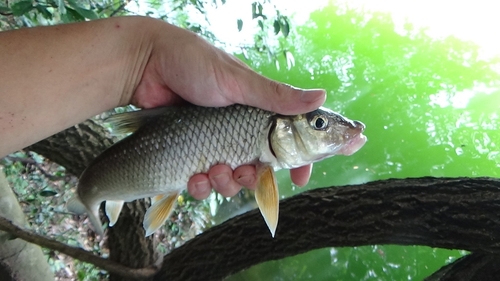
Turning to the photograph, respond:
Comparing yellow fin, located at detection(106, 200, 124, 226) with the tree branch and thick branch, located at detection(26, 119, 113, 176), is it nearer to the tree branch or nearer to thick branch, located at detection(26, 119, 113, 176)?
the tree branch

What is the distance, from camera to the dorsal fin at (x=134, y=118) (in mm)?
1530

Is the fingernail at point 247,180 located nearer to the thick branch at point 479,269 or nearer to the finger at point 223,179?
the finger at point 223,179

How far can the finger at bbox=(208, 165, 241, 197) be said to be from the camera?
57.6 inches

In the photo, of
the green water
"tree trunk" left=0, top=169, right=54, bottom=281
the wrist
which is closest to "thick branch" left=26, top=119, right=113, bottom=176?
"tree trunk" left=0, top=169, right=54, bottom=281

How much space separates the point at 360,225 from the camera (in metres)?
2.03

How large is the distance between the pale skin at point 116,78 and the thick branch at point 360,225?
68 centimetres

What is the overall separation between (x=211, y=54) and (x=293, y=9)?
521cm

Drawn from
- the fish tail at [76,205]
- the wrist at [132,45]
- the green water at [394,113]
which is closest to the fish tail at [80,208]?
the fish tail at [76,205]

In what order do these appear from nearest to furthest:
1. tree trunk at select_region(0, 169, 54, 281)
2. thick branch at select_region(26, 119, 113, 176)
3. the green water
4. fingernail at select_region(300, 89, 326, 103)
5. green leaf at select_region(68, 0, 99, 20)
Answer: fingernail at select_region(300, 89, 326, 103), green leaf at select_region(68, 0, 99, 20), tree trunk at select_region(0, 169, 54, 281), thick branch at select_region(26, 119, 113, 176), the green water

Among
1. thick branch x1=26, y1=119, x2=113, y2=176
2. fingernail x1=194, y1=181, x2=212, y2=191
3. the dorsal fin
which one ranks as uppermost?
the dorsal fin

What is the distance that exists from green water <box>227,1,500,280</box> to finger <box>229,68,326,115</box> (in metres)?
2.36

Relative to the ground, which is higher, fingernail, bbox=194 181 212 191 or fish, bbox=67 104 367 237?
fish, bbox=67 104 367 237

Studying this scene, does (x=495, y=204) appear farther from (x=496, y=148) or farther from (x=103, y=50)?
(x=496, y=148)

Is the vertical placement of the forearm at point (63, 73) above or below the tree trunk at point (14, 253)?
above
